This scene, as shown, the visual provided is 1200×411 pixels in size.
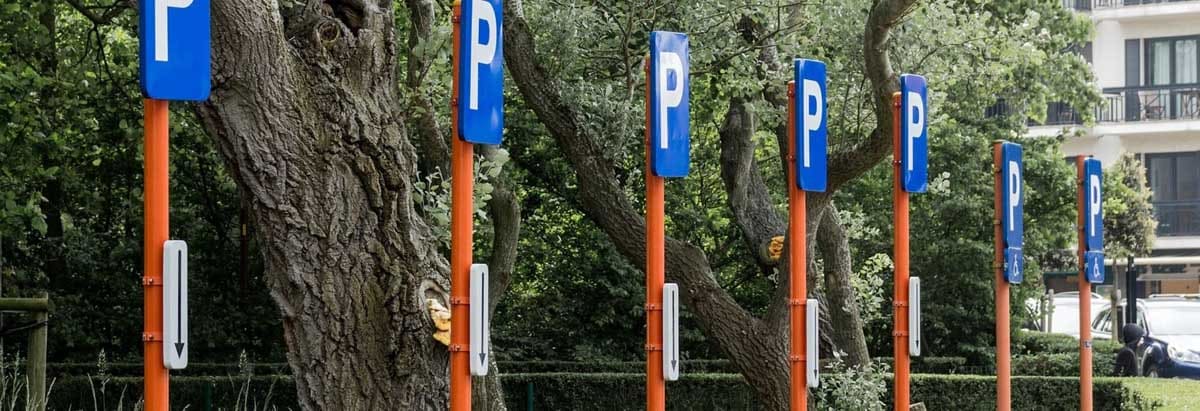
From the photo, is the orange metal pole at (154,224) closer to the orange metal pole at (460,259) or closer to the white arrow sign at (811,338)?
the orange metal pole at (460,259)

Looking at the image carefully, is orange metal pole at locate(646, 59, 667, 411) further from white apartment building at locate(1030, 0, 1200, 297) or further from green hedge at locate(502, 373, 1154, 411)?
white apartment building at locate(1030, 0, 1200, 297)

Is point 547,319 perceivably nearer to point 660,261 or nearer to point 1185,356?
point 1185,356

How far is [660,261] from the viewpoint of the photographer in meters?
8.45

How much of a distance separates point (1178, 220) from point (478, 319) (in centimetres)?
4315

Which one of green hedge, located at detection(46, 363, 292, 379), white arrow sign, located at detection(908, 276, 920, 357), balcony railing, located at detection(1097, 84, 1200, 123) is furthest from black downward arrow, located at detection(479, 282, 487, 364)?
balcony railing, located at detection(1097, 84, 1200, 123)

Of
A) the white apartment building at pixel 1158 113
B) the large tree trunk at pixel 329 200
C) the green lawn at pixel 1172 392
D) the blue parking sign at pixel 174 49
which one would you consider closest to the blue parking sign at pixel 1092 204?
the green lawn at pixel 1172 392

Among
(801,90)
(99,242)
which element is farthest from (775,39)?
(99,242)

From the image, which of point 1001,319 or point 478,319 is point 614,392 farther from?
point 478,319

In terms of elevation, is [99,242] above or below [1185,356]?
above

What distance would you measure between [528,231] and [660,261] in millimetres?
14979

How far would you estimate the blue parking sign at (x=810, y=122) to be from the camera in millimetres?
9531

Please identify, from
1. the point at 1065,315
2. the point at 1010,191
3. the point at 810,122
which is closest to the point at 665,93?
the point at 810,122

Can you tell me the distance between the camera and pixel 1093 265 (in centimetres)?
1448

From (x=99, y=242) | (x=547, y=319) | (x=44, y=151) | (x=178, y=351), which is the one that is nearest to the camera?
(x=178, y=351)
